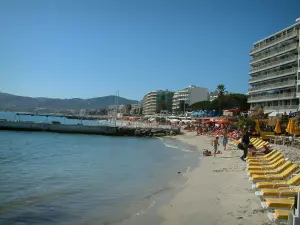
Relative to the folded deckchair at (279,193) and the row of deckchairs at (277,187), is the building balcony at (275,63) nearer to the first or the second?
the row of deckchairs at (277,187)

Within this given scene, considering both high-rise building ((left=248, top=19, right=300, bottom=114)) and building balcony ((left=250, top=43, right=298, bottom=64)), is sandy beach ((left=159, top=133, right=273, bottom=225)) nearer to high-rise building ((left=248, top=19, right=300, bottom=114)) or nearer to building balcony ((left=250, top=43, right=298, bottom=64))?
high-rise building ((left=248, top=19, right=300, bottom=114))

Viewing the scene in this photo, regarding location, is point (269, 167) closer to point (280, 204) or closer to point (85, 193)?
point (280, 204)

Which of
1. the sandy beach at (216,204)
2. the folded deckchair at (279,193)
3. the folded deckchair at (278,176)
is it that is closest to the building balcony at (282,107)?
the sandy beach at (216,204)

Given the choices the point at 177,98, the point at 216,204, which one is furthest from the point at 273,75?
the point at 177,98

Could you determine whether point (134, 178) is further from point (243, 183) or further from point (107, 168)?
point (243, 183)

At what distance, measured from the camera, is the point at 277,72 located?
199ft

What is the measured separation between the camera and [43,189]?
14.5m

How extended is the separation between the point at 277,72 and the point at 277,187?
55.8 m

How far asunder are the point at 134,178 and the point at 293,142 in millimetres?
15250

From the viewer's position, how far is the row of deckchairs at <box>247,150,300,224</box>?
7608 mm

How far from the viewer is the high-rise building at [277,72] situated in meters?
55.3

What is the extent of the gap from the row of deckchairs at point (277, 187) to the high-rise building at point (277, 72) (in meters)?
44.9

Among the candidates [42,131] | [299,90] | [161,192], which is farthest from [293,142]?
[42,131]

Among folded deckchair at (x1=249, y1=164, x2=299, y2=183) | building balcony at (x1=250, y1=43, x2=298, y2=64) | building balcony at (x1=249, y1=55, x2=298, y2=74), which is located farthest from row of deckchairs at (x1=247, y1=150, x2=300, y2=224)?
building balcony at (x1=250, y1=43, x2=298, y2=64)
